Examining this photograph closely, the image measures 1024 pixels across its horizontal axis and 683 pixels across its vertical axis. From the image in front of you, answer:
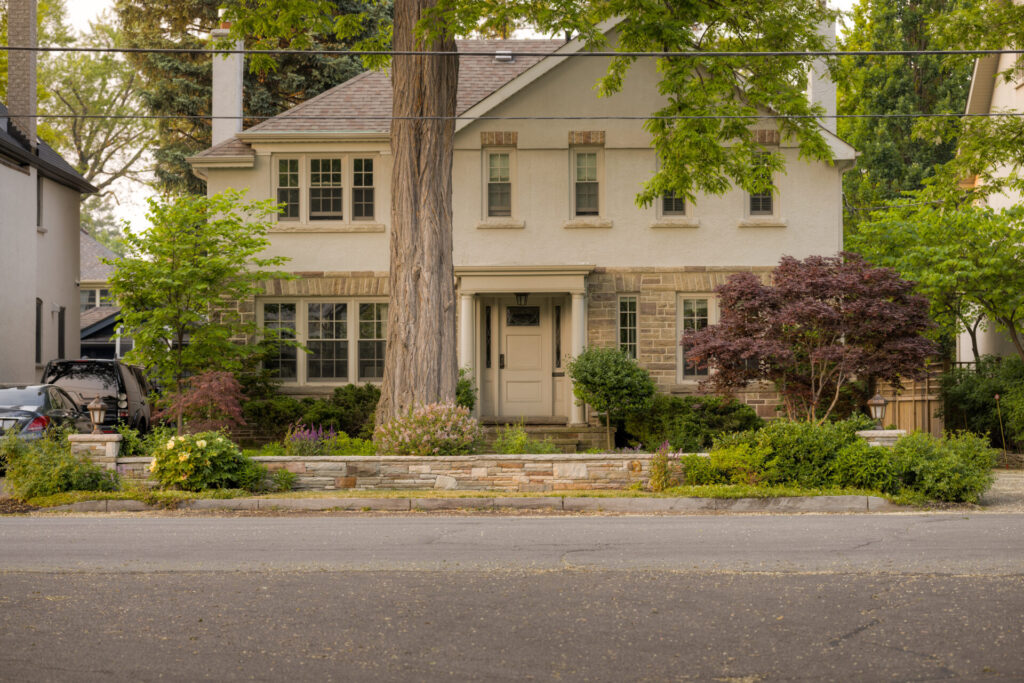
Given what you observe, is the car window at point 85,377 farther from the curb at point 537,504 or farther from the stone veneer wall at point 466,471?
the curb at point 537,504

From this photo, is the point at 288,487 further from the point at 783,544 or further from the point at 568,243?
the point at 568,243

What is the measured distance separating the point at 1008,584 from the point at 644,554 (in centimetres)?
272

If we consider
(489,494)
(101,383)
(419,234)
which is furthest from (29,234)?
(489,494)

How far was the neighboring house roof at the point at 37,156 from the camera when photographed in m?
24.3

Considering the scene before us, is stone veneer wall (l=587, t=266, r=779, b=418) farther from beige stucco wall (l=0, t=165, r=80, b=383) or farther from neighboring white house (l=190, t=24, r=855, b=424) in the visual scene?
beige stucco wall (l=0, t=165, r=80, b=383)

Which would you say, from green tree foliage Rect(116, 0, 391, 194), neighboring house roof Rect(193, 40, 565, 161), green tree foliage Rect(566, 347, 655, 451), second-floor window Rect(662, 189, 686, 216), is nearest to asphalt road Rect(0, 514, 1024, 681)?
green tree foliage Rect(566, 347, 655, 451)

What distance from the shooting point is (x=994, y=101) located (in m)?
28.2

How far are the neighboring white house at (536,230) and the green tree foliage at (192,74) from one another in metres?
11.4

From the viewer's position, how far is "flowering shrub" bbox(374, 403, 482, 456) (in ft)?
49.5

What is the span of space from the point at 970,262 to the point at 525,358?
8.42m

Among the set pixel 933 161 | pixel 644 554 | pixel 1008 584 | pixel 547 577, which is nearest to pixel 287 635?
pixel 547 577

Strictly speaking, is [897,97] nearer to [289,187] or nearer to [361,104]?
[361,104]

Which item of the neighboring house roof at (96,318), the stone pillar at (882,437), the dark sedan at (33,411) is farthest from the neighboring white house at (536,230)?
the neighboring house roof at (96,318)

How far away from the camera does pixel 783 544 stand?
979 centimetres
